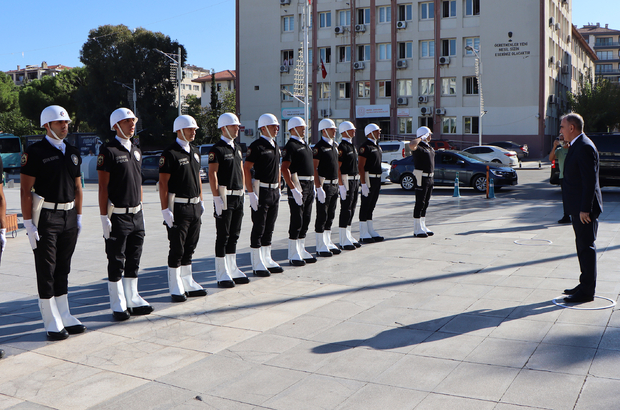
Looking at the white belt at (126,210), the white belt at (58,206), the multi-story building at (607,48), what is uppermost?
the multi-story building at (607,48)

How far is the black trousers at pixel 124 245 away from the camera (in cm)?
589

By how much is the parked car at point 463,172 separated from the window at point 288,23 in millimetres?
33920

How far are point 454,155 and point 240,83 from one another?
37.6 metres

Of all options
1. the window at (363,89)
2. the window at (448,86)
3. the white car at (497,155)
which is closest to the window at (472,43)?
the window at (448,86)

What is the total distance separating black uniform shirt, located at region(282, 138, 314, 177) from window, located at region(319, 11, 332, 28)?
46215 mm

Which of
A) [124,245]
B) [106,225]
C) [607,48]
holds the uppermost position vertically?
[607,48]

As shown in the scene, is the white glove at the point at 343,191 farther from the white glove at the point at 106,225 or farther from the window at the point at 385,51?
the window at the point at 385,51

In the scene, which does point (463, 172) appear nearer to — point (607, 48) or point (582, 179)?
point (582, 179)

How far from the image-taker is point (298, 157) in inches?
339

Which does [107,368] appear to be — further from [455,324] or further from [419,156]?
[419,156]

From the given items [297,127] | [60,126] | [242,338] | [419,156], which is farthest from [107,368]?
[419,156]

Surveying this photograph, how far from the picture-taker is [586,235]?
20.4 feet

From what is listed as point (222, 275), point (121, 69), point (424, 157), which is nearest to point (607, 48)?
point (121, 69)

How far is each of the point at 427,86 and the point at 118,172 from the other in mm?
46141
